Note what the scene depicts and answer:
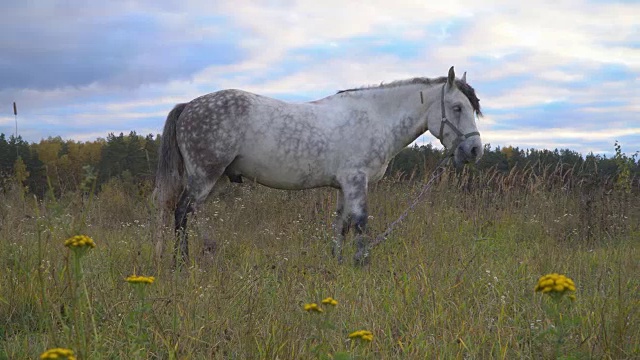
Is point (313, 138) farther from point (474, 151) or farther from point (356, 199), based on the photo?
point (474, 151)

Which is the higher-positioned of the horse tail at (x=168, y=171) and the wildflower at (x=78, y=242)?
the horse tail at (x=168, y=171)

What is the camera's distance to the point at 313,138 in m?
5.86

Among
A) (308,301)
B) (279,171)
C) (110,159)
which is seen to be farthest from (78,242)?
(110,159)

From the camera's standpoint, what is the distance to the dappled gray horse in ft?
18.6

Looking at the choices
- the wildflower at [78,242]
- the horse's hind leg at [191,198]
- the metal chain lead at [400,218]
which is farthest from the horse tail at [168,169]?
the wildflower at [78,242]

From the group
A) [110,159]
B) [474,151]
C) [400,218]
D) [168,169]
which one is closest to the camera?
[400,218]

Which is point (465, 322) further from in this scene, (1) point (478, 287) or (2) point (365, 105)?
(2) point (365, 105)

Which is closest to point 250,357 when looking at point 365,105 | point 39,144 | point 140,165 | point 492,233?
point 365,105

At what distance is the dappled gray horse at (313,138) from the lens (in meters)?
5.68

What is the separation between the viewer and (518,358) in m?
2.95

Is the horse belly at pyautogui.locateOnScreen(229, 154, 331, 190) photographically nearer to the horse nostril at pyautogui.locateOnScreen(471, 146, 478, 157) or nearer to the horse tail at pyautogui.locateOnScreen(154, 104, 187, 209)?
the horse tail at pyautogui.locateOnScreen(154, 104, 187, 209)

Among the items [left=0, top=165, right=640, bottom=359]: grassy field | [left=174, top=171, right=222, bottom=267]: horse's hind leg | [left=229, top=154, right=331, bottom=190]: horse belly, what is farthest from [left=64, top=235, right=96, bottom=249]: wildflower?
[left=229, top=154, right=331, bottom=190]: horse belly

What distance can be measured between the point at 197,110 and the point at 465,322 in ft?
12.1

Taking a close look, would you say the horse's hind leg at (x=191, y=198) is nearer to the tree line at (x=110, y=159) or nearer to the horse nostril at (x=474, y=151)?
the horse nostril at (x=474, y=151)
